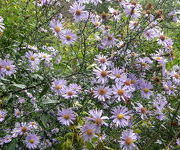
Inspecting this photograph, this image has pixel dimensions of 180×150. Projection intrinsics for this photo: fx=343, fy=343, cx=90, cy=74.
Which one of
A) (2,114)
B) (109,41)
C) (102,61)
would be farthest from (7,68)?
(109,41)

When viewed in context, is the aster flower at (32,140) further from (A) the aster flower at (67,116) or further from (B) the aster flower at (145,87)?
(B) the aster flower at (145,87)

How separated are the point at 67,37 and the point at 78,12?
0.15m

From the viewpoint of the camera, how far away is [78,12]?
A: 6.16ft

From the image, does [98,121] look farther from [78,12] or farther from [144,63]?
[78,12]

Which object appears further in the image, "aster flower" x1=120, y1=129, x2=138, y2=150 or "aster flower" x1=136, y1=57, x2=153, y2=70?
"aster flower" x1=136, y1=57, x2=153, y2=70

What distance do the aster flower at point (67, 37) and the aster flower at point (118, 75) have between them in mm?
343

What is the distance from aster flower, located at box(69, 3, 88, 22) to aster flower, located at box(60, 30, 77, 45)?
0.10m

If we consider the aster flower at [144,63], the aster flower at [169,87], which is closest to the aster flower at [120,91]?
the aster flower at [144,63]

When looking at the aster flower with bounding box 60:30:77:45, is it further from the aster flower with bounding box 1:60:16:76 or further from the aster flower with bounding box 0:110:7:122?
the aster flower with bounding box 0:110:7:122

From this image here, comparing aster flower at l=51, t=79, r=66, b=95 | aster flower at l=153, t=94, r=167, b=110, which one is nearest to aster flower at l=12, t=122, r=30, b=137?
aster flower at l=51, t=79, r=66, b=95

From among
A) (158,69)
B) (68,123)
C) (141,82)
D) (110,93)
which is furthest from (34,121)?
(158,69)

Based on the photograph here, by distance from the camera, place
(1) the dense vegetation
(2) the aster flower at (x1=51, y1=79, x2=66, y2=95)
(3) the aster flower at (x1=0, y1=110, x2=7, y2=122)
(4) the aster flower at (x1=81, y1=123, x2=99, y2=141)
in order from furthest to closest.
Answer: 1. (3) the aster flower at (x1=0, y1=110, x2=7, y2=122)
2. (2) the aster flower at (x1=51, y1=79, x2=66, y2=95)
3. (1) the dense vegetation
4. (4) the aster flower at (x1=81, y1=123, x2=99, y2=141)

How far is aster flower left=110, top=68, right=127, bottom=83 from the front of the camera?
159cm

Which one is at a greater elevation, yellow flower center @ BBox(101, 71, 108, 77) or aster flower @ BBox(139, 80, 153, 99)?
yellow flower center @ BBox(101, 71, 108, 77)
